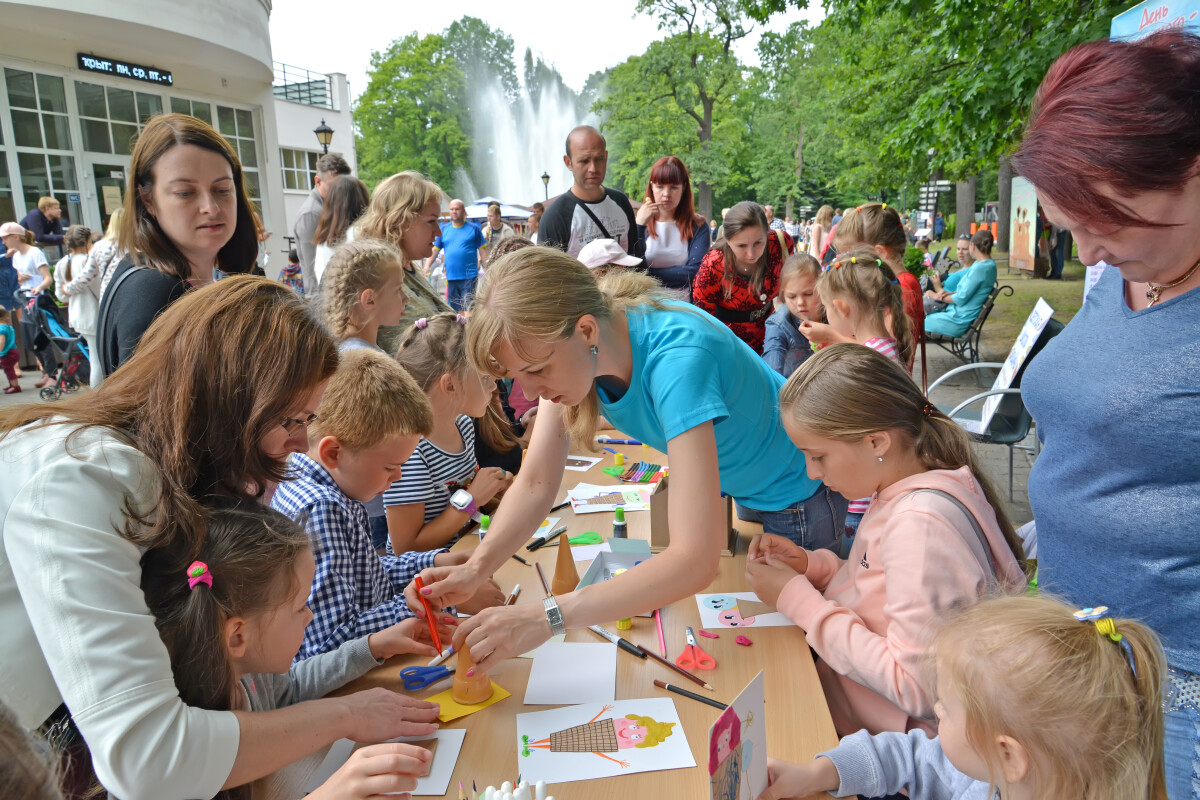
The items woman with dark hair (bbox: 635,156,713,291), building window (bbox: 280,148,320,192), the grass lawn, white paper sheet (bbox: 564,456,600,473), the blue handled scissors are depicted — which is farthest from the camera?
building window (bbox: 280,148,320,192)

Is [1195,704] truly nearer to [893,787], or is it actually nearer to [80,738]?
[893,787]

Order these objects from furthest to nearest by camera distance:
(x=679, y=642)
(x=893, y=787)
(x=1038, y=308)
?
(x=1038, y=308)
(x=679, y=642)
(x=893, y=787)

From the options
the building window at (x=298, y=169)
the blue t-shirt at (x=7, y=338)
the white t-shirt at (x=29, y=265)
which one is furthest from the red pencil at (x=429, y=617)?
the building window at (x=298, y=169)

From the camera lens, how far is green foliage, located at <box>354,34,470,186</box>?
32844 mm

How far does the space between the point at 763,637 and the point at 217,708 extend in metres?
1.12

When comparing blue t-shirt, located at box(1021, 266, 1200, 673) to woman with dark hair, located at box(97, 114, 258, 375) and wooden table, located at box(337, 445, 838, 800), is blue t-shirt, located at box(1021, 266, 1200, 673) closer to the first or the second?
wooden table, located at box(337, 445, 838, 800)

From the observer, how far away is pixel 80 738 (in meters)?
1.14

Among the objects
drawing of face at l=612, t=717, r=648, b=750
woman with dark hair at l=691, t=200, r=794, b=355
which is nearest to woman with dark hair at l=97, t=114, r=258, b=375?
drawing of face at l=612, t=717, r=648, b=750

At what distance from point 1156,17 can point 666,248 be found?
2790 mm

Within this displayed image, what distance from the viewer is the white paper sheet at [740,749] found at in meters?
0.98

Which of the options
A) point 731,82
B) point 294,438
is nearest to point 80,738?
point 294,438

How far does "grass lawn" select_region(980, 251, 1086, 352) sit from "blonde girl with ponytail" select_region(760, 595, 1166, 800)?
23.5 ft

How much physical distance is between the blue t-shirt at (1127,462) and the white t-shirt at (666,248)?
3622 millimetres

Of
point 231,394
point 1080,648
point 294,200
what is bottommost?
point 1080,648
